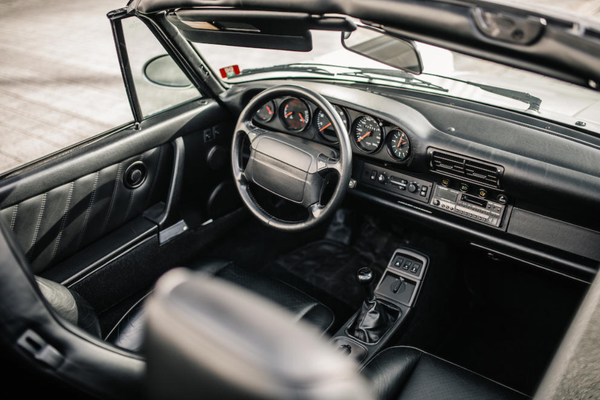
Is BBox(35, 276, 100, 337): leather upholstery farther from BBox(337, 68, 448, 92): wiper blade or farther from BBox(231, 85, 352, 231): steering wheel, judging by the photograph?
BBox(337, 68, 448, 92): wiper blade

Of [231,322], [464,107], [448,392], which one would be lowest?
[448,392]

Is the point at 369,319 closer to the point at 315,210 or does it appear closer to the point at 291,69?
the point at 315,210

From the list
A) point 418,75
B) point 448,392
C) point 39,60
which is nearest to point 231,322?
point 448,392

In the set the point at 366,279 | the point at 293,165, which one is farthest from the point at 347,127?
the point at 366,279

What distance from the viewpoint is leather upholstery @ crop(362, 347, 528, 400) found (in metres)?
1.51

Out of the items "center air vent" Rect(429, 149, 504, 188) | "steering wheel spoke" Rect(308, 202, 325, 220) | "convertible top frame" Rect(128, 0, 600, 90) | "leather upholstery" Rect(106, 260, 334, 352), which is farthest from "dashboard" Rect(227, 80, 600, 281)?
"convertible top frame" Rect(128, 0, 600, 90)

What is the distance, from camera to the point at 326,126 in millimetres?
2250

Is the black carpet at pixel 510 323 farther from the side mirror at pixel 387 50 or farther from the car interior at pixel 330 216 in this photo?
the side mirror at pixel 387 50

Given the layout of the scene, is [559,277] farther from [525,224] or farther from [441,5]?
[441,5]

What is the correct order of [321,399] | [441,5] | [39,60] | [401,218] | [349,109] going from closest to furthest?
[321,399], [441,5], [349,109], [401,218], [39,60]

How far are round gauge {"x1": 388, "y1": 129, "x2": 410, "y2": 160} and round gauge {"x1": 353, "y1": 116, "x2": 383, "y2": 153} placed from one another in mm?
55

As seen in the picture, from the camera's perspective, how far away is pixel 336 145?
7.43 feet

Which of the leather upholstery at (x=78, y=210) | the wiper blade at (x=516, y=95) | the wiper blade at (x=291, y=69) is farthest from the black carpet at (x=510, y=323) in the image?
the leather upholstery at (x=78, y=210)

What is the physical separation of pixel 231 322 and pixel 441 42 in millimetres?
759
